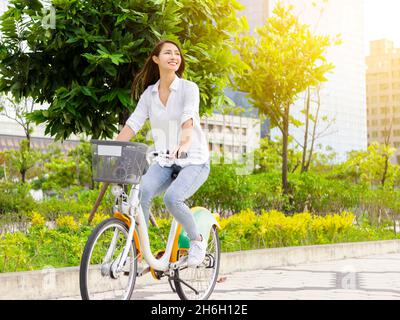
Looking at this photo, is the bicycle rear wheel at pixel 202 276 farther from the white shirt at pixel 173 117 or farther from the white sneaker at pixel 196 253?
the white shirt at pixel 173 117

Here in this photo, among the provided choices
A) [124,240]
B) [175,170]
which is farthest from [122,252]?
[175,170]

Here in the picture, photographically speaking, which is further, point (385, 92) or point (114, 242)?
point (385, 92)

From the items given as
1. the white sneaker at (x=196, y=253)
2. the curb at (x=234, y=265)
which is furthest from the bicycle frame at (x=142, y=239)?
the curb at (x=234, y=265)

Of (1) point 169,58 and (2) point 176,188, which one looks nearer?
(2) point 176,188

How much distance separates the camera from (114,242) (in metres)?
4.78

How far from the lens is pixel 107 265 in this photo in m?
4.72

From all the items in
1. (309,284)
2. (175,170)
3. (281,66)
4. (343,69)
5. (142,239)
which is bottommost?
(309,284)

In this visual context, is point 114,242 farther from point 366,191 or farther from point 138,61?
point 366,191

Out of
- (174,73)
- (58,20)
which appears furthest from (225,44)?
(174,73)

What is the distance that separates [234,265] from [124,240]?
388 centimetres

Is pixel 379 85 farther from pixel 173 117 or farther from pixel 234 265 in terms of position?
pixel 173 117

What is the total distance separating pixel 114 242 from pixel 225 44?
520 cm

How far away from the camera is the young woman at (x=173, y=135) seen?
5184mm
